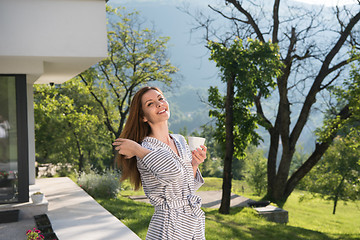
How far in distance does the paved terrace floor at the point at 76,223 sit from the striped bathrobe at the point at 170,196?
13.5 ft

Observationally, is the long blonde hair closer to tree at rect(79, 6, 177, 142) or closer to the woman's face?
the woman's face

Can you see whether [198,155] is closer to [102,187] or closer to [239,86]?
[239,86]

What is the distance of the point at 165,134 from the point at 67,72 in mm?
6838

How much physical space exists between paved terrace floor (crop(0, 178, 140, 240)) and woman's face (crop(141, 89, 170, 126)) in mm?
4177

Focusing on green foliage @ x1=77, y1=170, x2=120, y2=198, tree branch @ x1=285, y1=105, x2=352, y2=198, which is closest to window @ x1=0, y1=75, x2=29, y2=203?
green foliage @ x1=77, y1=170, x2=120, y2=198

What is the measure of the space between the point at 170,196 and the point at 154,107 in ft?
1.37

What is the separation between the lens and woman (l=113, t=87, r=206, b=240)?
5.29 feet

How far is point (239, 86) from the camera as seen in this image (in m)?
9.22

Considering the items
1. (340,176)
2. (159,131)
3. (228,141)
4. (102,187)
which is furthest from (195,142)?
(340,176)

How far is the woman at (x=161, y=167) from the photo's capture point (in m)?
1.61

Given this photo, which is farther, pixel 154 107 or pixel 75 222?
pixel 75 222

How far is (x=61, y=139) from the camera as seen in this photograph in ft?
66.4

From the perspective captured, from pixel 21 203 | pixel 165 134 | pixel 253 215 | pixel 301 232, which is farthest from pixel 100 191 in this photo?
pixel 165 134

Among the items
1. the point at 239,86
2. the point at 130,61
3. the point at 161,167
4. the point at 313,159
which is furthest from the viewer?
the point at 130,61
